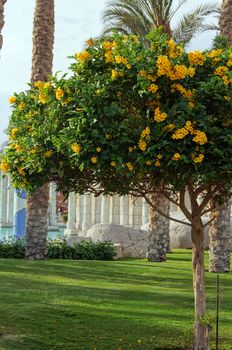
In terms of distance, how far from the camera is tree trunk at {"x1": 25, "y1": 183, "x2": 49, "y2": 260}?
1855cm

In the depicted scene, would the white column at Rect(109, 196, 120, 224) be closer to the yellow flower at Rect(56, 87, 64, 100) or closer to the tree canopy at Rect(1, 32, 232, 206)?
the tree canopy at Rect(1, 32, 232, 206)

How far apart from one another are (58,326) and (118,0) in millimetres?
15309

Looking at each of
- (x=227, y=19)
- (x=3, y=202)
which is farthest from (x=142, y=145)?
(x=3, y=202)

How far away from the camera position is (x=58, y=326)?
30.9ft

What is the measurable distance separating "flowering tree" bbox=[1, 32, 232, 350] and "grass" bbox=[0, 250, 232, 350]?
7.85ft

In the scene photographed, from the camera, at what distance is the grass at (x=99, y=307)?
8.68m

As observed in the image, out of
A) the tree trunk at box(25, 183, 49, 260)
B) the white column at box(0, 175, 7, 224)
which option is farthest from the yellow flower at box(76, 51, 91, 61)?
the white column at box(0, 175, 7, 224)

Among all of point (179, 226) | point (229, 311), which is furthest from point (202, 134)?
point (179, 226)

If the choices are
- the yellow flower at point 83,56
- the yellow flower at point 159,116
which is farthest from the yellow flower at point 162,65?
the yellow flower at point 83,56

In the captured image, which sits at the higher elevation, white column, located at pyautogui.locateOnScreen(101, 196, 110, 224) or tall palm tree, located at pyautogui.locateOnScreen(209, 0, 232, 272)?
white column, located at pyautogui.locateOnScreen(101, 196, 110, 224)

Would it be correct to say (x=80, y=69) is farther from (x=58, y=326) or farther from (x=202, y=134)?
(x=58, y=326)

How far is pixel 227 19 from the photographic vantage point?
1786 cm

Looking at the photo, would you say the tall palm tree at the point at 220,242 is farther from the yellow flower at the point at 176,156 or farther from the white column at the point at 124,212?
the white column at the point at 124,212

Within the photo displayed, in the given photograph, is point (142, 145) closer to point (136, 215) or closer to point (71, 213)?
point (136, 215)
